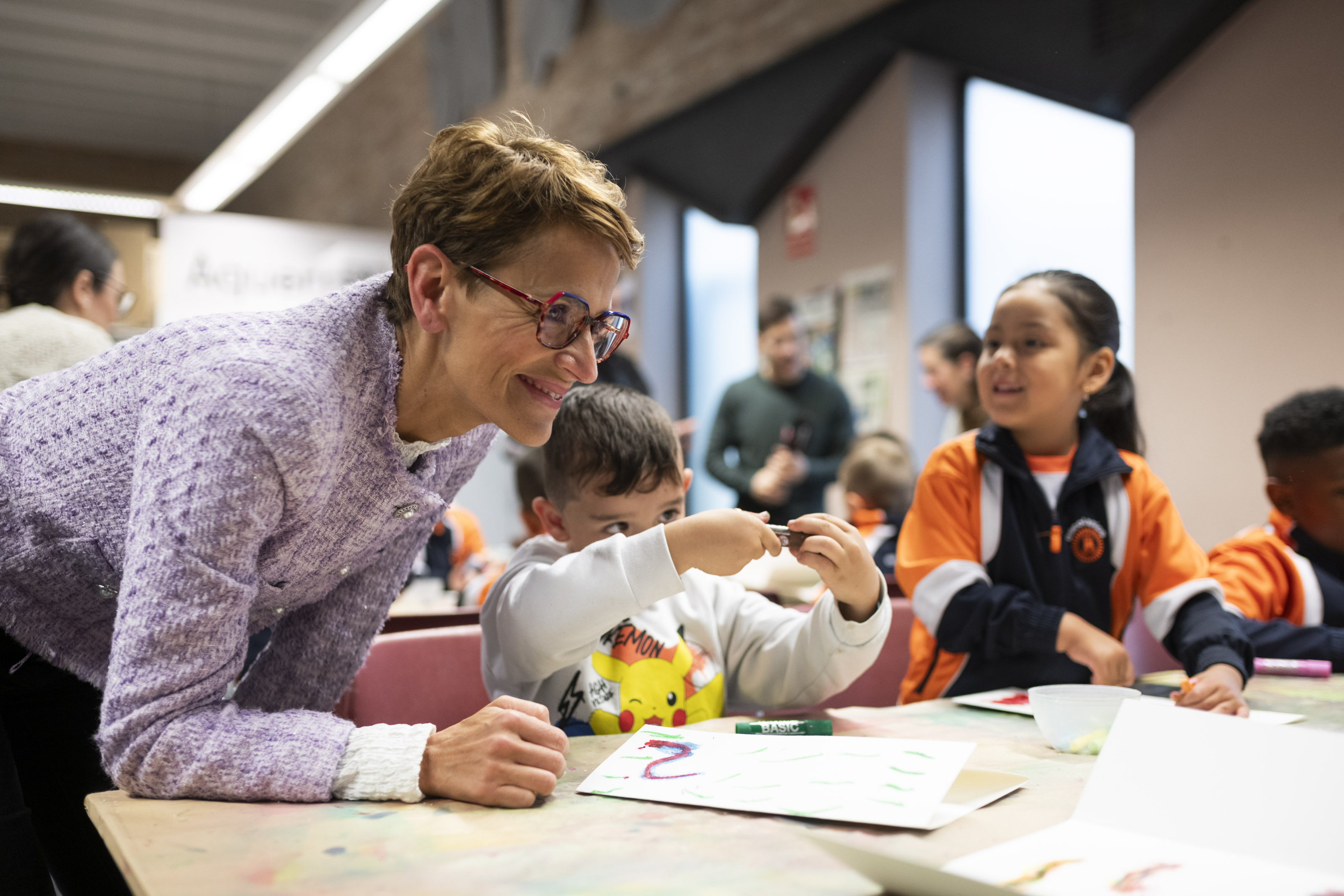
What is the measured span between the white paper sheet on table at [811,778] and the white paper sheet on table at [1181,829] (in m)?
0.09

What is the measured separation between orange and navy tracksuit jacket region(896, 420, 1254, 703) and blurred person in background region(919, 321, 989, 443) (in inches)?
79.2

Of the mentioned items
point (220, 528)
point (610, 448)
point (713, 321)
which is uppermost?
point (713, 321)

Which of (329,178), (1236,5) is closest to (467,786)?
(1236,5)

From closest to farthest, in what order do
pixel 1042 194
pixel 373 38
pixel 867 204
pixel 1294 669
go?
1. pixel 1294 669
2. pixel 1042 194
3. pixel 373 38
4. pixel 867 204

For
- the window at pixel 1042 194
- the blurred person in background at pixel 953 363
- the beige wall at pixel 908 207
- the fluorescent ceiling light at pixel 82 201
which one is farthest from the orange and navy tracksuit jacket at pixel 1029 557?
the fluorescent ceiling light at pixel 82 201

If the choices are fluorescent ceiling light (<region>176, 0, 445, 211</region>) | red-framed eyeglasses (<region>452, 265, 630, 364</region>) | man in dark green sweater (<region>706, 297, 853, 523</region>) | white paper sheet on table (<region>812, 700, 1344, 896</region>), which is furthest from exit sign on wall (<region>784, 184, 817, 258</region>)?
white paper sheet on table (<region>812, 700, 1344, 896</region>)

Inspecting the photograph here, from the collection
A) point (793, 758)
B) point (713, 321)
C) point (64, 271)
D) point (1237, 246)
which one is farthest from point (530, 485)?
point (713, 321)

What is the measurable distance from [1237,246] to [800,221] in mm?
2425

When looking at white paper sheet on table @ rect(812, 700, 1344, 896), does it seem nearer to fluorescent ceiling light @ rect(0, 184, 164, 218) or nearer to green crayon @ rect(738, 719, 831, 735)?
green crayon @ rect(738, 719, 831, 735)

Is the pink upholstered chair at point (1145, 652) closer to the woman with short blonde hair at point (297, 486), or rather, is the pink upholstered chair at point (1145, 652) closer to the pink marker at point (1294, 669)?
the pink marker at point (1294, 669)

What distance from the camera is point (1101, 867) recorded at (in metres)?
0.70

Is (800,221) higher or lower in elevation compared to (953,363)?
higher

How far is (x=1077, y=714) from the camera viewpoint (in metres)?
1.03

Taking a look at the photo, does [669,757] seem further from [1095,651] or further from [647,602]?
[1095,651]
